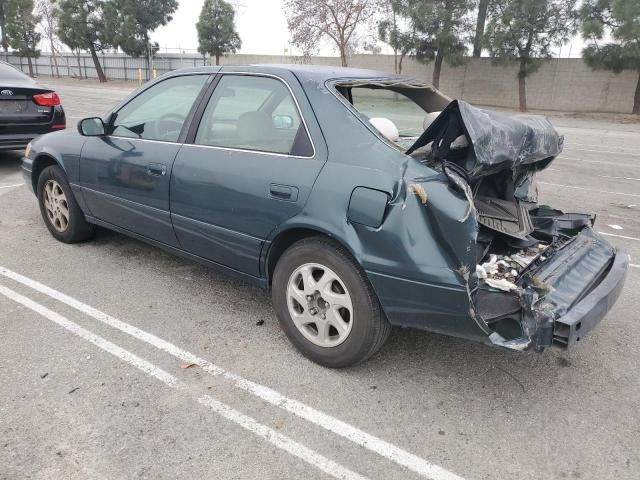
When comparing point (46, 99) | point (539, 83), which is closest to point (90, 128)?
point (46, 99)

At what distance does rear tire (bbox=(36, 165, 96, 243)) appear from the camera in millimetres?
4840

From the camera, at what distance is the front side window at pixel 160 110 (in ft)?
12.7

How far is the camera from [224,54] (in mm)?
42406

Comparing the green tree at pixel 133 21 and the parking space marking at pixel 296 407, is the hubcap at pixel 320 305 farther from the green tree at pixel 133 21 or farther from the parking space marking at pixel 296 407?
the green tree at pixel 133 21

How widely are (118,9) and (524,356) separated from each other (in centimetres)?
4536

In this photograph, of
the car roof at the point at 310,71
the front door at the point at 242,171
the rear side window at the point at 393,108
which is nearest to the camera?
the front door at the point at 242,171

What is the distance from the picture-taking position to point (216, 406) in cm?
282

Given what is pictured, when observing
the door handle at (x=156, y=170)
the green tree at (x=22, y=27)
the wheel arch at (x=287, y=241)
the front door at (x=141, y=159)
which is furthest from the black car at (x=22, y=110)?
the green tree at (x=22, y=27)

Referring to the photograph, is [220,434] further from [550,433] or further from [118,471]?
[550,433]

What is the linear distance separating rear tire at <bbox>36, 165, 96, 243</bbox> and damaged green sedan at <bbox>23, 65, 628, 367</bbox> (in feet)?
2.28

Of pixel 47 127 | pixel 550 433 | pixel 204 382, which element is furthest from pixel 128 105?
pixel 47 127

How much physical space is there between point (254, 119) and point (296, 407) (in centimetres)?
178

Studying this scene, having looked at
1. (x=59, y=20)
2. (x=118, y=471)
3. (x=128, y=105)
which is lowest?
(x=118, y=471)

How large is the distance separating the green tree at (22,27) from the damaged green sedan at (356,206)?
54.7 m
